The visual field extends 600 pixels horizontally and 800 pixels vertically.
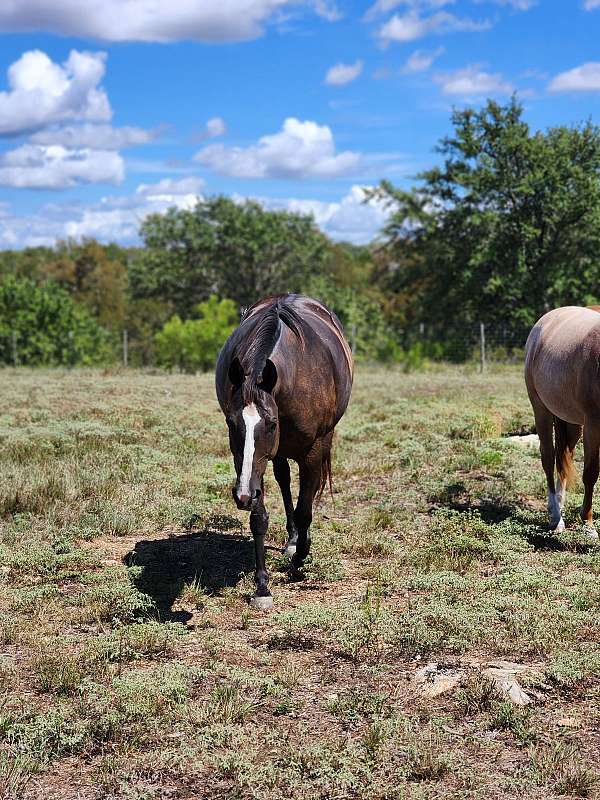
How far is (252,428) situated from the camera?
467 centimetres

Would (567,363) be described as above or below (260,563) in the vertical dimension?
above

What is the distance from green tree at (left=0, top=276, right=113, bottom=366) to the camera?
113ft

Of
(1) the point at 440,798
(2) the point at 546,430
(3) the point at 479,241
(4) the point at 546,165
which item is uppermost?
(4) the point at 546,165

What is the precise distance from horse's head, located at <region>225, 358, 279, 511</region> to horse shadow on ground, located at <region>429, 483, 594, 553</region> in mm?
3007

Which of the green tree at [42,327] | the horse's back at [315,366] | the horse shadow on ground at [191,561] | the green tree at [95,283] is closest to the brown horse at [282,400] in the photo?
the horse's back at [315,366]

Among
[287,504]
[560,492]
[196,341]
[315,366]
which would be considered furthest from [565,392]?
[196,341]

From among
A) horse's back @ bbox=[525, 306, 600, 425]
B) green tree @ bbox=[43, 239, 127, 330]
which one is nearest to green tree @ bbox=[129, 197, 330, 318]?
green tree @ bbox=[43, 239, 127, 330]

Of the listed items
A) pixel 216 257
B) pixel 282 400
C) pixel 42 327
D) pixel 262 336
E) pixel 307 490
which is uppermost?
pixel 216 257

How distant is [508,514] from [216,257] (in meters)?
37.6

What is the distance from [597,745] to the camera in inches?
141

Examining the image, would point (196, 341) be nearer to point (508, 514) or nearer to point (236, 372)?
point (508, 514)

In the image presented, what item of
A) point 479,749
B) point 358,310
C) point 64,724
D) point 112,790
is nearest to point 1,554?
point 64,724

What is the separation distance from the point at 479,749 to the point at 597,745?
56 cm

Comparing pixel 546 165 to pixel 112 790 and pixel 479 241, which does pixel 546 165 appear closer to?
pixel 479 241
